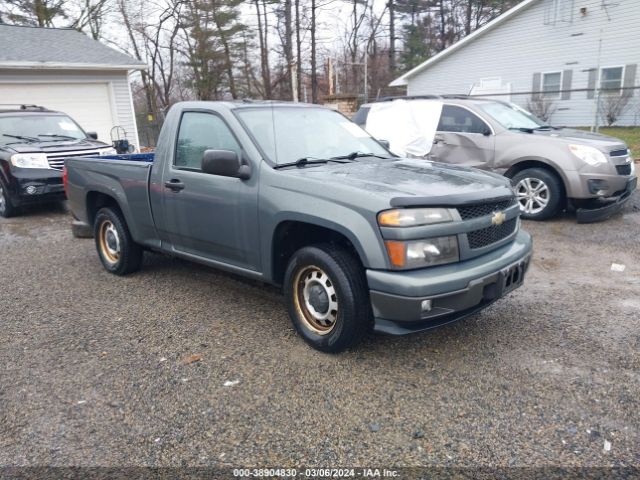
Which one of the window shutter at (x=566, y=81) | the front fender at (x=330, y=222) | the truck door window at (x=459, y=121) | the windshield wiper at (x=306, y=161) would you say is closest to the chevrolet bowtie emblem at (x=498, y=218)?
the front fender at (x=330, y=222)

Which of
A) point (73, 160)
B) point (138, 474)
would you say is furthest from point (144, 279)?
point (138, 474)

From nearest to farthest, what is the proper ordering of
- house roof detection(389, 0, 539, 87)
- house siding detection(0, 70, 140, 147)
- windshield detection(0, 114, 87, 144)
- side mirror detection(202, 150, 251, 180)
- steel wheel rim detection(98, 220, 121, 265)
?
1. side mirror detection(202, 150, 251, 180)
2. steel wheel rim detection(98, 220, 121, 265)
3. windshield detection(0, 114, 87, 144)
4. house siding detection(0, 70, 140, 147)
5. house roof detection(389, 0, 539, 87)

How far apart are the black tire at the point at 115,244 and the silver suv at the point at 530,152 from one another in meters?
4.80

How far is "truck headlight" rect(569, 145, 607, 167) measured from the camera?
676cm

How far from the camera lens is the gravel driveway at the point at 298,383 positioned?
2.59 metres

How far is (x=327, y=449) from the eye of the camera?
2.59 metres

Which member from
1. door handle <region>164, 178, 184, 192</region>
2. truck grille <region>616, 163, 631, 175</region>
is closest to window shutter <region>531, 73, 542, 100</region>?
truck grille <region>616, 163, 631, 175</region>

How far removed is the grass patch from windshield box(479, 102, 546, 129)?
6.06 m

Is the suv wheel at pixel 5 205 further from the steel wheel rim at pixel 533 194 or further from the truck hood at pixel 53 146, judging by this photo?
the steel wheel rim at pixel 533 194

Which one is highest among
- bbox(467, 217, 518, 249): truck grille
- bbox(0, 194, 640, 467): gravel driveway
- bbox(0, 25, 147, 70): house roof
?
bbox(0, 25, 147, 70): house roof

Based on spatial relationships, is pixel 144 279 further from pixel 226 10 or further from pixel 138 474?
pixel 226 10

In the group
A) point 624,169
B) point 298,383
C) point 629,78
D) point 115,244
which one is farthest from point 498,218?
point 629,78

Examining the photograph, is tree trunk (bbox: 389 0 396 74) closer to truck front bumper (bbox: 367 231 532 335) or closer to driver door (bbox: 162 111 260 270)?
driver door (bbox: 162 111 260 270)

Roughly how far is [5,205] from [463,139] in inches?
315
